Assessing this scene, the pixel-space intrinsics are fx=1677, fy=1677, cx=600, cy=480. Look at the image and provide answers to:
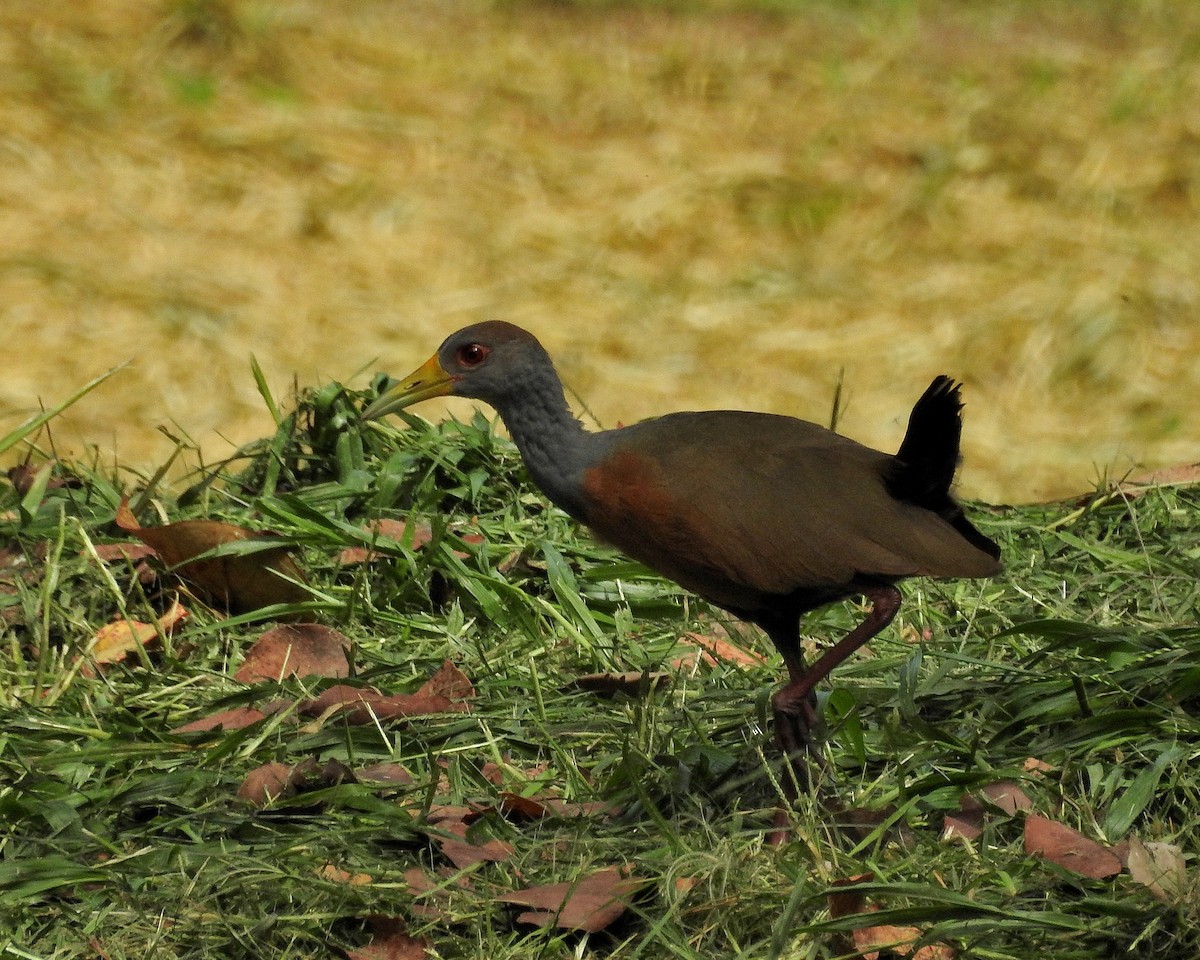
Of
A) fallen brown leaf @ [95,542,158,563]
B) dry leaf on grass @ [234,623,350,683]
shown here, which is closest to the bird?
dry leaf on grass @ [234,623,350,683]

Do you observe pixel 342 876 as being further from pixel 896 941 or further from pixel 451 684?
pixel 896 941

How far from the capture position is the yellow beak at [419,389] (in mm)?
3445

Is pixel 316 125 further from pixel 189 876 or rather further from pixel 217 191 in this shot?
pixel 189 876

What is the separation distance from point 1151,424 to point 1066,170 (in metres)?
1.71

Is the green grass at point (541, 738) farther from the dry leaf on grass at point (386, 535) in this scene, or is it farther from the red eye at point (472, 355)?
Answer: the red eye at point (472, 355)

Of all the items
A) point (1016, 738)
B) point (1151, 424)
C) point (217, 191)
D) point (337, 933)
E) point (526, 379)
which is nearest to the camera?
point (337, 933)

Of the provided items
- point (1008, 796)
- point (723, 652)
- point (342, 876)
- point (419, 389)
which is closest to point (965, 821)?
point (1008, 796)

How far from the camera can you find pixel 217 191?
616 centimetres

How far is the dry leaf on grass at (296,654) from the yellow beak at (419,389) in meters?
0.48

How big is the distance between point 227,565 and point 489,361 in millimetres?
891

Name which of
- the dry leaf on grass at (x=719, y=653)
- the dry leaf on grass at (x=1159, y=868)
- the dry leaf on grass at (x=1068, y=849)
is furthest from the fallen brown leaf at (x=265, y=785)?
the dry leaf on grass at (x=1159, y=868)

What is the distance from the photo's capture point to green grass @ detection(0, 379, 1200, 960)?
2.59 meters

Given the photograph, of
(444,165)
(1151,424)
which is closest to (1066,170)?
(1151,424)

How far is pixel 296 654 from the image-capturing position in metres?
3.56
